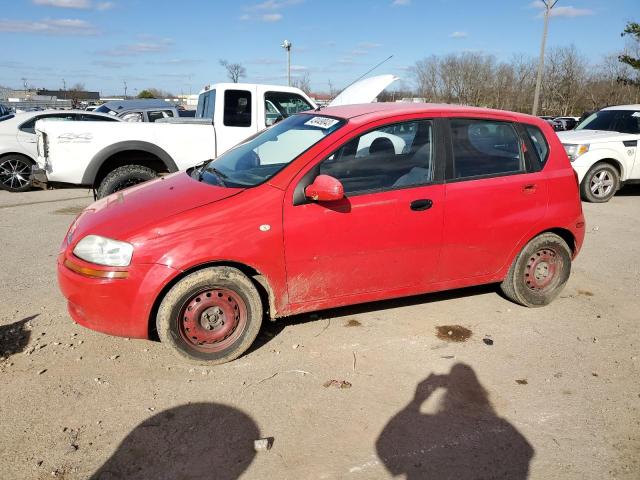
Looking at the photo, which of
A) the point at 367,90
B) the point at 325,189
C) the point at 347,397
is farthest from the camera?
the point at 367,90

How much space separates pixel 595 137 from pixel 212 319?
8.74 meters

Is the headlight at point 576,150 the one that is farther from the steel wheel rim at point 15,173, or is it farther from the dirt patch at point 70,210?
the steel wheel rim at point 15,173

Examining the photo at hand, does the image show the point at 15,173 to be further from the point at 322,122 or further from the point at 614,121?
the point at 614,121

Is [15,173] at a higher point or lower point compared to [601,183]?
lower

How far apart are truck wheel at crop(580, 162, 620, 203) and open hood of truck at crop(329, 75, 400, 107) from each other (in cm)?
444

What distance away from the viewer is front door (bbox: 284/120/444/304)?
3.42 m

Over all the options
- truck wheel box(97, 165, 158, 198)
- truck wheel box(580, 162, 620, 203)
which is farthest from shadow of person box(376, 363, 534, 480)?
truck wheel box(580, 162, 620, 203)

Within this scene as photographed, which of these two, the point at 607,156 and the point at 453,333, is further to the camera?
the point at 607,156

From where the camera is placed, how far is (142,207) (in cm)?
346

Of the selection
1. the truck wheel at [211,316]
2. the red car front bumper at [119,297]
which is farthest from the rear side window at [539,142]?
the red car front bumper at [119,297]

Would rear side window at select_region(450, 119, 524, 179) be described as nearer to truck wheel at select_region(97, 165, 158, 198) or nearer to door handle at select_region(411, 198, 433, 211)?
door handle at select_region(411, 198, 433, 211)

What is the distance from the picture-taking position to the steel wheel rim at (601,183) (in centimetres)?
931

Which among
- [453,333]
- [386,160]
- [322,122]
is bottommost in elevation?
[453,333]

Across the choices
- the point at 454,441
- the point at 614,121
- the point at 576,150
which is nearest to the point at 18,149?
the point at 454,441
